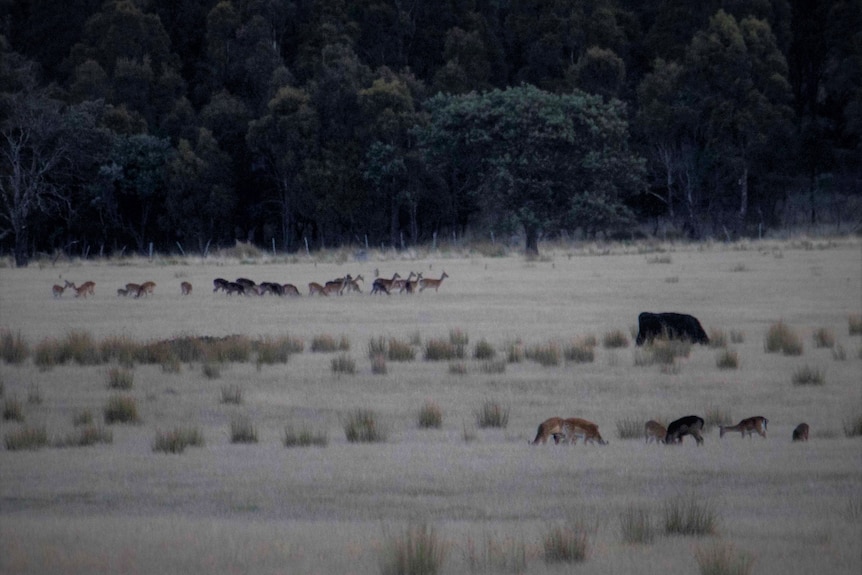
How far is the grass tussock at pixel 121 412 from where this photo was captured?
13977mm

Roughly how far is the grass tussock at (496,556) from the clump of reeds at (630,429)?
4.44 m

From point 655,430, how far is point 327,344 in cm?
923

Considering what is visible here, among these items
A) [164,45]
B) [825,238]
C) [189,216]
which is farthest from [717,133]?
[164,45]

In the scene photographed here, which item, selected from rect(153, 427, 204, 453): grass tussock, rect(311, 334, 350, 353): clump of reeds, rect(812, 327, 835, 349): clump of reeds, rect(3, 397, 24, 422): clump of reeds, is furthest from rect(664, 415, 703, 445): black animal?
rect(311, 334, 350, 353): clump of reeds

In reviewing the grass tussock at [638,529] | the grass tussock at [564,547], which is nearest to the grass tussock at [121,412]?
the grass tussock at [638,529]

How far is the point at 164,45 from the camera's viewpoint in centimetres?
7712

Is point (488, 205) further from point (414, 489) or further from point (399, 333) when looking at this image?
point (414, 489)

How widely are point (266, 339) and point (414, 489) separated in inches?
444

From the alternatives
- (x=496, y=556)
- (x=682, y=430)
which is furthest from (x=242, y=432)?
(x=496, y=556)

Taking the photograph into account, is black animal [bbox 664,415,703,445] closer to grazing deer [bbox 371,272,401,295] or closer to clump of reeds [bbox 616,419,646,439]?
clump of reeds [bbox 616,419,646,439]

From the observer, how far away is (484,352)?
63.1 ft

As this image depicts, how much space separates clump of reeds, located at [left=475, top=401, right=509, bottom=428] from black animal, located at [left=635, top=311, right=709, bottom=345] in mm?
6874

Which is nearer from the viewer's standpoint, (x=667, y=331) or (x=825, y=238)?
(x=667, y=331)

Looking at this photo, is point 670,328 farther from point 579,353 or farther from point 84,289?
point 84,289
